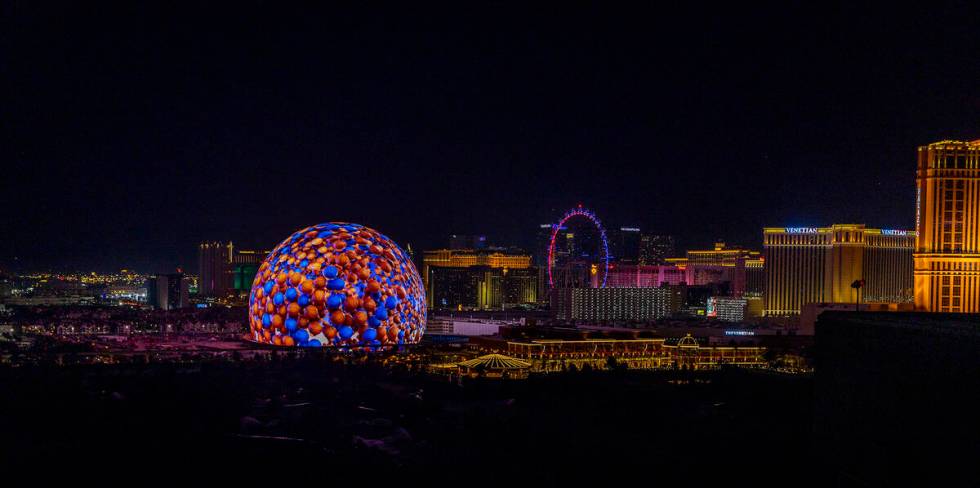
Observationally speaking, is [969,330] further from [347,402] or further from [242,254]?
[242,254]

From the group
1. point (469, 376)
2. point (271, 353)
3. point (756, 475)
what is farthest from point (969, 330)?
point (271, 353)

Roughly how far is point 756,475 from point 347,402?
9.07m

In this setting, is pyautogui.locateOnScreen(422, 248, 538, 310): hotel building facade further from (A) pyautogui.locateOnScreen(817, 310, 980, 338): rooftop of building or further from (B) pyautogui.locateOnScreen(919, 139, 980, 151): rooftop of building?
(A) pyautogui.locateOnScreen(817, 310, 980, 338): rooftop of building

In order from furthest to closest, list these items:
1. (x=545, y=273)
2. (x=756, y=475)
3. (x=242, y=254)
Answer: (x=242, y=254) < (x=545, y=273) < (x=756, y=475)

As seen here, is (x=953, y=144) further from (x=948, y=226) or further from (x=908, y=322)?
(x=908, y=322)

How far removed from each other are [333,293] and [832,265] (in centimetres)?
5136

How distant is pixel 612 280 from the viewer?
103 meters

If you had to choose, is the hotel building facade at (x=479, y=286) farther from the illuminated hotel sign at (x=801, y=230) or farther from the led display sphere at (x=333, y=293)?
the led display sphere at (x=333, y=293)

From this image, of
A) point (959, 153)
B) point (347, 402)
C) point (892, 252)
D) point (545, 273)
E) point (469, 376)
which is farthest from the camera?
point (545, 273)

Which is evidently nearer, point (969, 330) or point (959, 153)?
point (969, 330)

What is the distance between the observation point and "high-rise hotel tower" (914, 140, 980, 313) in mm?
30562

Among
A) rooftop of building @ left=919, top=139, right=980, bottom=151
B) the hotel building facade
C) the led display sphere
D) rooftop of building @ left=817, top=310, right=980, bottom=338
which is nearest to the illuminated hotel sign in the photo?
the hotel building facade

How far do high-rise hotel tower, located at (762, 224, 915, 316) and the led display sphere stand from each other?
47576 millimetres

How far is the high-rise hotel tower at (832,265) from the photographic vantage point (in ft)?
229
